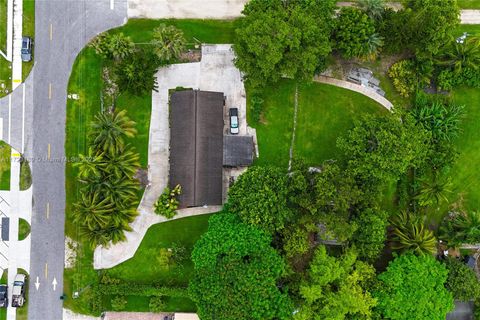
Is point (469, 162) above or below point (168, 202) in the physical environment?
above

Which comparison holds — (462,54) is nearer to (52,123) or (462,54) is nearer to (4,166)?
(52,123)

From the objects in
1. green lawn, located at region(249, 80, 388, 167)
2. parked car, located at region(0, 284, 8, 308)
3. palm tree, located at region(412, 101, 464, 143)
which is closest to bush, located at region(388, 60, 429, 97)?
palm tree, located at region(412, 101, 464, 143)

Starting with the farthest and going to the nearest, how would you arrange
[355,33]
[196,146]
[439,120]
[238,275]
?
[439,120], [196,146], [355,33], [238,275]

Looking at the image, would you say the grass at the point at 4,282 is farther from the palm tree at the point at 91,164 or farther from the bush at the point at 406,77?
the bush at the point at 406,77

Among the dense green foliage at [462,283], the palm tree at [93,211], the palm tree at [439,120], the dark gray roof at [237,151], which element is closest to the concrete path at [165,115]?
the dark gray roof at [237,151]

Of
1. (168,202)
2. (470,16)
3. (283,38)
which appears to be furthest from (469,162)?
(168,202)

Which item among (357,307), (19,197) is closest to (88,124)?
(19,197)
